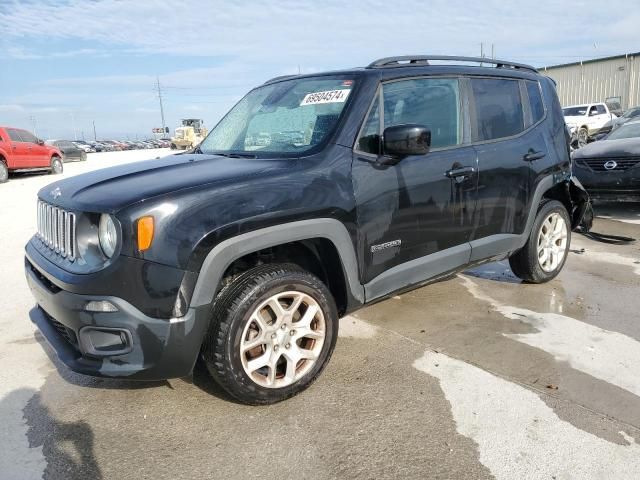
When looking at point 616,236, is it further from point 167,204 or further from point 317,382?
point 167,204

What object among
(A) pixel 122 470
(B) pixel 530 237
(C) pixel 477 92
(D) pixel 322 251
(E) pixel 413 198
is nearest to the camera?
(A) pixel 122 470

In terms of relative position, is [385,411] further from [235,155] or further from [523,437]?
[235,155]

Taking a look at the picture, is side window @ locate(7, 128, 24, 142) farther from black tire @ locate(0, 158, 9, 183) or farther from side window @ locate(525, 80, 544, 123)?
side window @ locate(525, 80, 544, 123)

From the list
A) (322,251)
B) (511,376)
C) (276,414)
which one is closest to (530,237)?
(511,376)

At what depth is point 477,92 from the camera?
395 centimetres

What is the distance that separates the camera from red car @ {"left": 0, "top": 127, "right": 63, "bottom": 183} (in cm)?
1617

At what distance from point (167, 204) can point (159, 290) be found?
0.40 meters

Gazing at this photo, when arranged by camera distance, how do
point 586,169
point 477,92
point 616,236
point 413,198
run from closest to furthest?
point 413,198
point 477,92
point 616,236
point 586,169

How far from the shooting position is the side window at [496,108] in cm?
393

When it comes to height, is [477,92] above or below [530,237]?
above

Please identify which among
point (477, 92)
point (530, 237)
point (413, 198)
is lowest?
point (530, 237)

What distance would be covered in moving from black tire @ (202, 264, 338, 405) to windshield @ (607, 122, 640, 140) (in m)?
8.09

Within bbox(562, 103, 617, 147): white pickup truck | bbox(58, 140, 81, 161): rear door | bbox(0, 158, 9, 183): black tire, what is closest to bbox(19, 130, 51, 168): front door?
bbox(0, 158, 9, 183): black tire

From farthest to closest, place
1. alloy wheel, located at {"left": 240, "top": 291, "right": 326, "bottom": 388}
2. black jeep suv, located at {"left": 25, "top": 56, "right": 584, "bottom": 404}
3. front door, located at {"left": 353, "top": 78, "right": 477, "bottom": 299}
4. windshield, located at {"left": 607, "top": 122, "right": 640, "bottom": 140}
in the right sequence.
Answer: windshield, located at {"left": 607, "top": 122, "right": 640, "bottom": 140} < front door, located at {"left": 353, "top": 78, "right": 477, "bottom": 299} < alloy wheel, located at {"left": 240, "top": 291, "right": 326, "bottom": 388} < black jeep suv, located at {"left": 25, "top": 56, "right": 584, "bottom": 404}
